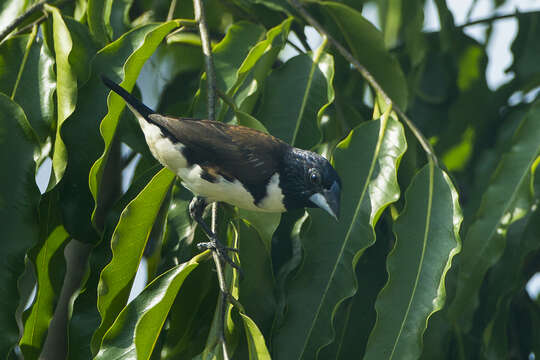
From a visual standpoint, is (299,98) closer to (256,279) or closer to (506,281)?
(256,279)

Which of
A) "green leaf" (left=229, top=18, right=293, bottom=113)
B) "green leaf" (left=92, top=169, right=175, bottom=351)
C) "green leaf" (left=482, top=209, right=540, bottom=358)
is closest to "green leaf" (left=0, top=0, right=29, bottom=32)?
→ "green leaf" (left=229, top=18, right=293, bottom=113)

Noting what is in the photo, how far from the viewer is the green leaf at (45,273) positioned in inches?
76.7

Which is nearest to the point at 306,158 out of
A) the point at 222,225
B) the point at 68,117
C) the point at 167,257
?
the point at 222,225

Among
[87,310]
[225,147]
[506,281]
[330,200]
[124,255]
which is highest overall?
[225,147]

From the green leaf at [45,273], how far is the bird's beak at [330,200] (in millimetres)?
701

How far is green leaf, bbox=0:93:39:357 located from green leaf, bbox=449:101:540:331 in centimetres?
125

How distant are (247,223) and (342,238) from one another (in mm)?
252

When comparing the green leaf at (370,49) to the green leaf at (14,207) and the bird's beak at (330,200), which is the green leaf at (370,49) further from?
the green leaf at (14,207)

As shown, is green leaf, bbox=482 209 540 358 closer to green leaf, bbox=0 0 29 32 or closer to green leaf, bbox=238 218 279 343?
green leaf, bbox=238 218 279 343

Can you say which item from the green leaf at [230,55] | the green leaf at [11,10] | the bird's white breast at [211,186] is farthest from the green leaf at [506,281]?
the green leaf at [11,10]

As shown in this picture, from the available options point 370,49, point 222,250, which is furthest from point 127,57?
point 370,49

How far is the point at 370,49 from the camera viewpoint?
252cm

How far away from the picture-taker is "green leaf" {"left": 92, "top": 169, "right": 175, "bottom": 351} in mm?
1776

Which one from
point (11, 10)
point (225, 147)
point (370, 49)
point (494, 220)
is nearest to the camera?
point (225, 147)
